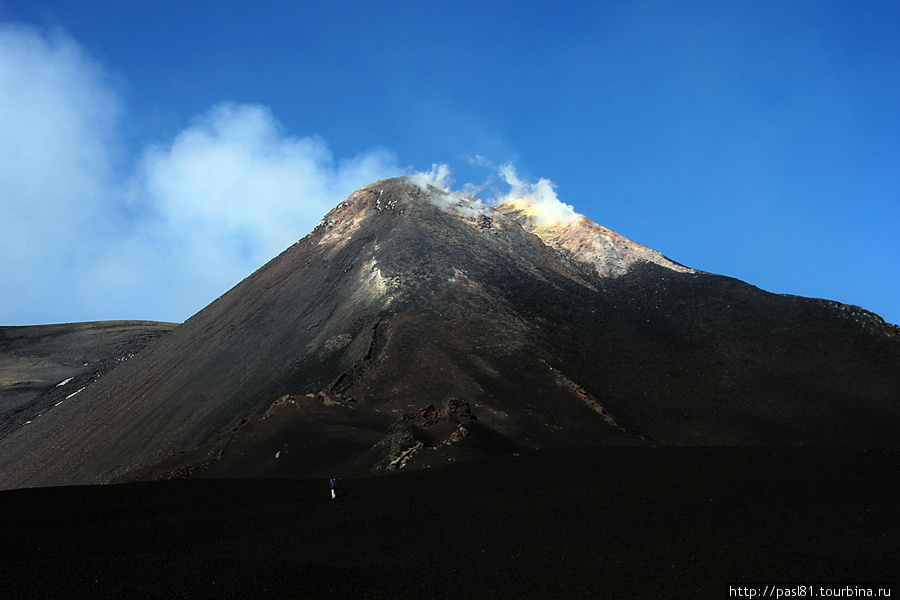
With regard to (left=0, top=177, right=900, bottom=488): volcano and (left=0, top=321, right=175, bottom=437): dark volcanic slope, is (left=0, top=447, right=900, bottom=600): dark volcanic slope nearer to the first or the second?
(left=0, top=177, right=900, bottom=488): volcano

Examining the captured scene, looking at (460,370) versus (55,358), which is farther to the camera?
(55,358)

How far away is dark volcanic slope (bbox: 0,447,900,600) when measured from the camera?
12320mm

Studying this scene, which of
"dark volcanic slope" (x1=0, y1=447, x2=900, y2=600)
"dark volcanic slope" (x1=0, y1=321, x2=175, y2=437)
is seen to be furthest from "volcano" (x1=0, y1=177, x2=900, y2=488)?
"dark volcanic slope" (x1=0, y1=321, x2=175, y2=437)

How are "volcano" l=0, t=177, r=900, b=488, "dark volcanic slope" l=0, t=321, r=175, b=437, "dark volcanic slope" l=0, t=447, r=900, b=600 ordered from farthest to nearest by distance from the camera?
1. "dark volcanic slope" l=0, t=321, r=175, b=437
2. "volcano" l=0, t=177, r=900, b=488
3. "dark volcanic slope" l=0, t=447, r=900, b=600

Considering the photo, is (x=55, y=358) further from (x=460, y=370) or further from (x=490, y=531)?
(x=490, y=531)

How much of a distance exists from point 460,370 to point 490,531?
67.7 feet

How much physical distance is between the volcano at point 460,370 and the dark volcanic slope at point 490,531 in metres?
4.97

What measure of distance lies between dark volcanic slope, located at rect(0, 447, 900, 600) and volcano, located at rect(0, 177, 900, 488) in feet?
16.3

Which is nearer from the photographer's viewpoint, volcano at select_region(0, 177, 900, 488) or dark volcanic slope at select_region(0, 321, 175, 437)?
volcano at select_region(0, 177, 900, 488)

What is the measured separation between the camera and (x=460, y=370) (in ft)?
119

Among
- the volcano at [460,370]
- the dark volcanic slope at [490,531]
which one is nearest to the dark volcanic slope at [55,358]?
the volcano at [460,370]

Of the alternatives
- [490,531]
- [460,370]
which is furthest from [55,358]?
[490,531]

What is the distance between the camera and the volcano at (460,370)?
29094 millimetres

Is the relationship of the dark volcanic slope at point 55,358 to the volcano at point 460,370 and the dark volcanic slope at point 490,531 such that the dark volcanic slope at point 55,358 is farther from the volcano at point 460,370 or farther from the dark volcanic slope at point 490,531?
the dark volcanic slope at point 490,531
